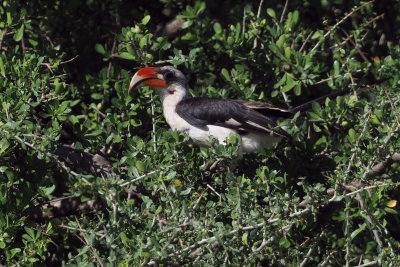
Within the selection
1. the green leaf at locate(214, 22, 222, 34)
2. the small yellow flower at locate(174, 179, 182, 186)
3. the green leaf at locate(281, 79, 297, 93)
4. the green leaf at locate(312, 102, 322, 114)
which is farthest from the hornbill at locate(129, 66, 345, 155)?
the small yellow flower at locate(174, 179, 182, 186)

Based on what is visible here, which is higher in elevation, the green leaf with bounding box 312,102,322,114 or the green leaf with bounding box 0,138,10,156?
the green leaf with bounding box 0,138,10,156

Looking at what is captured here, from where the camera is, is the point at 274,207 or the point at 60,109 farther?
the point at 60,109

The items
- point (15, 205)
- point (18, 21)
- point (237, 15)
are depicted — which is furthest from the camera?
point (237, 15)

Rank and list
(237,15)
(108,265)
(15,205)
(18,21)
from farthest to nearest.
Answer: (237,15) → (18,21) → (15,205) → (108,265)

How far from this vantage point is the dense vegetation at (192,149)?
2.88 m

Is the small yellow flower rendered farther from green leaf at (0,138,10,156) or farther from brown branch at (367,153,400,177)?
brown branch at (367,153,400,177)

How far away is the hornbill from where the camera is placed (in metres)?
4.07

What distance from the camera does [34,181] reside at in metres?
3.61

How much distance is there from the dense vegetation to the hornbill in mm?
85

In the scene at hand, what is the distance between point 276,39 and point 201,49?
1.53 ft

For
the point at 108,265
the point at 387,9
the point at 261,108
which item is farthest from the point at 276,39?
the point at 108,265

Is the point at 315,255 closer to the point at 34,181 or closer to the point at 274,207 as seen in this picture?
the point at 274,207

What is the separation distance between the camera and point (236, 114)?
4074 millimetres

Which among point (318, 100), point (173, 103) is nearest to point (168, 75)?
point (173, 103)
